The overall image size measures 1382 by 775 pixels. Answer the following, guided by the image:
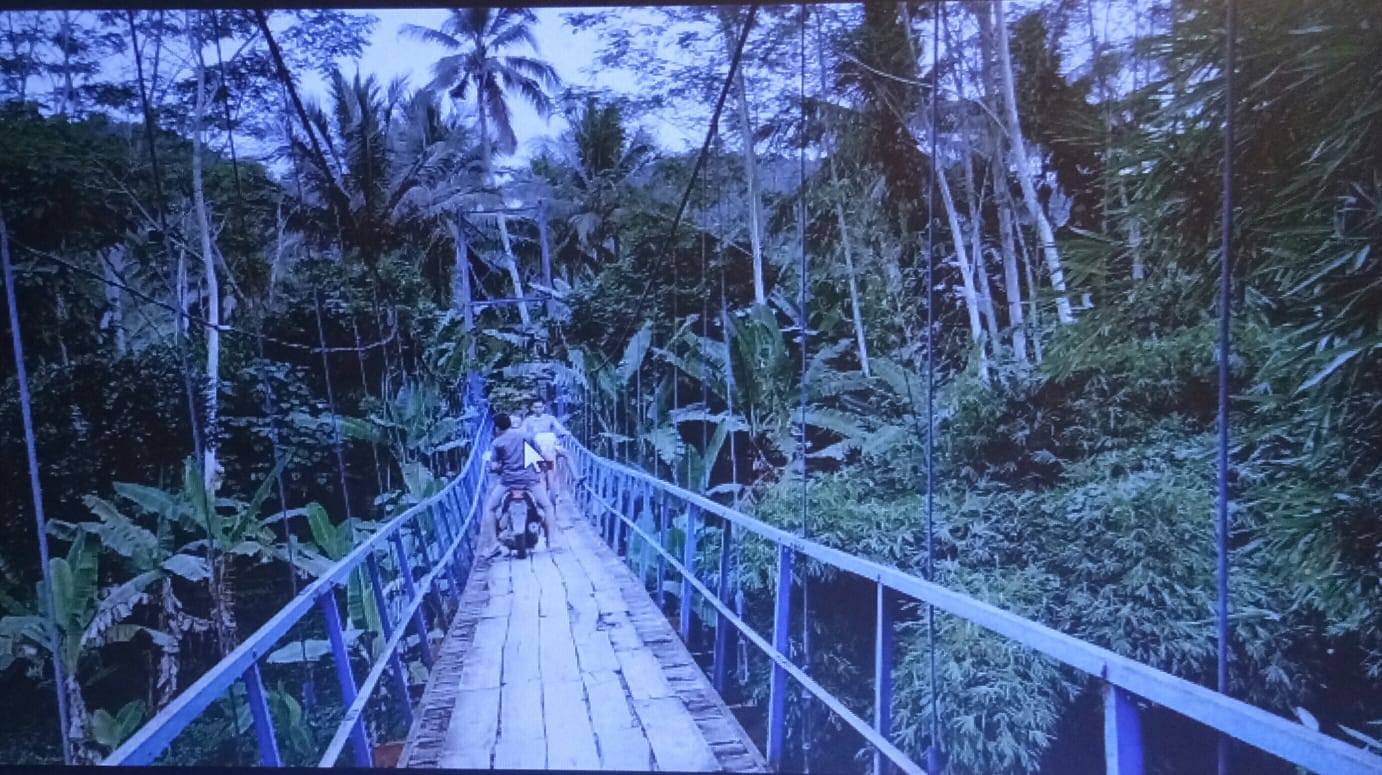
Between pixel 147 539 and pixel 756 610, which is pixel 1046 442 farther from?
pixel 147 539

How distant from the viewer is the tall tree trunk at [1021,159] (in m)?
1.99

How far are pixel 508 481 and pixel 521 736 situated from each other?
966mm

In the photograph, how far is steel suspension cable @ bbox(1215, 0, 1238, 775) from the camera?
64.5 inches

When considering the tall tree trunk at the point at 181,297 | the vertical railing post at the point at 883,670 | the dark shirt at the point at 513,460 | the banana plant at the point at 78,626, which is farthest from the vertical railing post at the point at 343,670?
the vertical railing post at the point at 883,670

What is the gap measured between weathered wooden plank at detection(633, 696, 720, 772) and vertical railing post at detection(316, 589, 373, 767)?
60 cm

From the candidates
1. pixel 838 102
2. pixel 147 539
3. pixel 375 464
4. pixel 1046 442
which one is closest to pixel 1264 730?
pixel 1046 442

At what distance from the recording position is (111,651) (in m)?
2.14

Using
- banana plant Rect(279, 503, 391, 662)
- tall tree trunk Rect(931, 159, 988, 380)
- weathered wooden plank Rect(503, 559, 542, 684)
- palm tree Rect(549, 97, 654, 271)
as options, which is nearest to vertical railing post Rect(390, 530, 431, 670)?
banana plant Rect(279, 503, 391, 662)

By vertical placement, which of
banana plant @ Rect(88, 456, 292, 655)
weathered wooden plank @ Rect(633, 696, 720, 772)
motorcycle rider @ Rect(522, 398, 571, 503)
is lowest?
weathered wooden plank @ Rect(633, 696, 720, 772)

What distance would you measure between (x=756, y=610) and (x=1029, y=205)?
116cm

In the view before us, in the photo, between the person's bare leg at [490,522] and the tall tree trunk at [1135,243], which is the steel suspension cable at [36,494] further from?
the tall tree trunk at [1135,243]

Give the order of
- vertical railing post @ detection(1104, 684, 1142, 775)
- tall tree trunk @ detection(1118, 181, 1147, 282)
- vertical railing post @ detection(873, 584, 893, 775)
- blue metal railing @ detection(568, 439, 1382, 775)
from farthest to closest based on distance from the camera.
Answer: tall tree trunk @ detection(1118, 181, 1147, 282), vertical railing post @ detection(873, 584, 893, 775), vertical railing post @ detection(1104, 684, 1142, 775), blue metal railing @ detection(568, 439, 1382, 775)

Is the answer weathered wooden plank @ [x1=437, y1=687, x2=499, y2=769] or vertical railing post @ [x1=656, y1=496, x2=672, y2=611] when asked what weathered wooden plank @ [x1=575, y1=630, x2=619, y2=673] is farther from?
vertical railing post @ [x1=656, y1=496, x2=672, y2=611]

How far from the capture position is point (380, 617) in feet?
7.62
